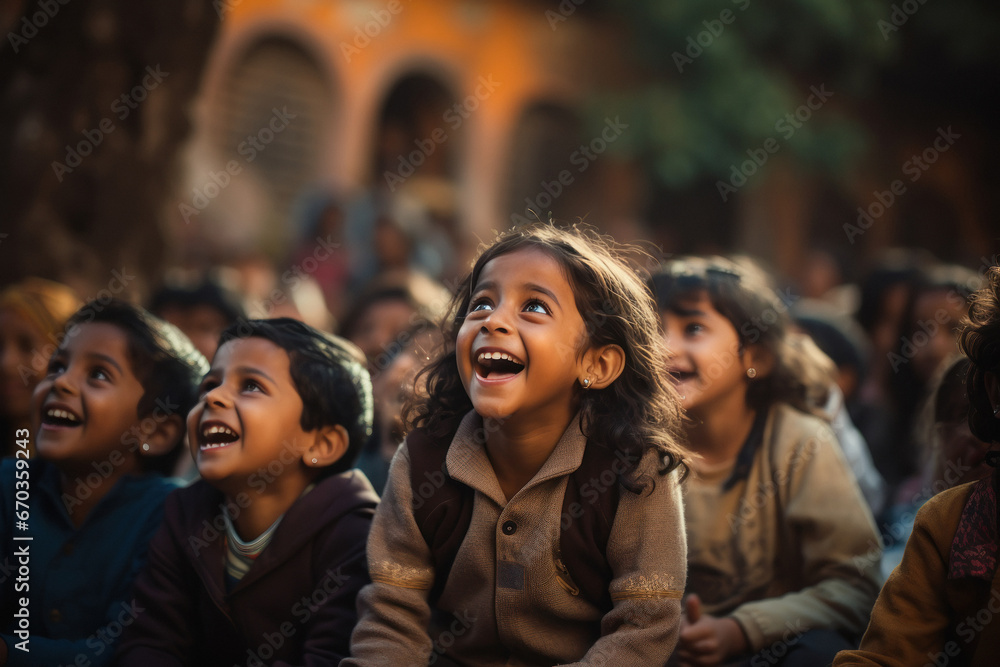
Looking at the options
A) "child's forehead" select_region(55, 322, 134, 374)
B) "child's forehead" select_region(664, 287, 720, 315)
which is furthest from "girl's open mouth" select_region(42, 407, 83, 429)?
"child's forehead" select_region(664, 287, 720, 315)

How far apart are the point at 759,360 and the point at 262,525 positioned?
1.55 m

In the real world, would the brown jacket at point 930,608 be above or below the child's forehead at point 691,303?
below

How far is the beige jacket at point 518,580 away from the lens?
185cm

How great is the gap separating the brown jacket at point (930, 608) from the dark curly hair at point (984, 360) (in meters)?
0.12

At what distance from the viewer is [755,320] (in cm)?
267

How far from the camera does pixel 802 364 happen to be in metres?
2.74

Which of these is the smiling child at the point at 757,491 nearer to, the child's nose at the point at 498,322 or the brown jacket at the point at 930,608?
the brown jacket at the point at 930,608

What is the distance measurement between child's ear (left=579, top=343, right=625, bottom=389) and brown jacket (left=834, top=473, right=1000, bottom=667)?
2.35 ft

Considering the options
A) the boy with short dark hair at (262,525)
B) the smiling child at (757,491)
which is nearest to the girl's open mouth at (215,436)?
the boy with short dark hair at (262,525)

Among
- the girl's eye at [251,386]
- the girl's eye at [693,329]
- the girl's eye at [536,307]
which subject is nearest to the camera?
the girl's eye at [536,307]

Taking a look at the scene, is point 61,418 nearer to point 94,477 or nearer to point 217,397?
point 94,477

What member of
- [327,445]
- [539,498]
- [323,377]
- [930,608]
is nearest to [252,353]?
[323,377]

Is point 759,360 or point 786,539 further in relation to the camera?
point 759,360

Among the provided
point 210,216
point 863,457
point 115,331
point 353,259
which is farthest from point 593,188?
point 115,331
